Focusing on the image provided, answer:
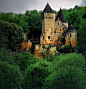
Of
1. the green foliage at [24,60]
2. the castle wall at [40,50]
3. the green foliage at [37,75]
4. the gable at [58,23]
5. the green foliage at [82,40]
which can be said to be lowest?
the green foliage at [37,75]

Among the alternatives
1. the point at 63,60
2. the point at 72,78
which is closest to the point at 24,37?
the point at 63,60

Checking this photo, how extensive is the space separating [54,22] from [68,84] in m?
18.5

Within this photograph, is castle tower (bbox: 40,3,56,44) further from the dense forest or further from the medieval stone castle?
the dense forest

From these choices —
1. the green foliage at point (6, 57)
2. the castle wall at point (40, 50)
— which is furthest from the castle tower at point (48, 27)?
the green foliage at point (6, 57)

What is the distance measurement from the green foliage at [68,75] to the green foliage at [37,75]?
1.23 metres

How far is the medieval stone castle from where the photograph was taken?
45375 mm

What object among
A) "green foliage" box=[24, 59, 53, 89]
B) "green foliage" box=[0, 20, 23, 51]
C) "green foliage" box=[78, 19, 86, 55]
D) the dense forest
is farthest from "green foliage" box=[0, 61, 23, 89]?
"green foliage" box=[0, 20, 23, 51]

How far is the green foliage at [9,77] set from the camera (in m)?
30.4

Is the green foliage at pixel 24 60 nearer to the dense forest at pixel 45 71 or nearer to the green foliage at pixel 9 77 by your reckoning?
the dense forest at pixel 45 71

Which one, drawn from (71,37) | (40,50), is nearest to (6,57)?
(40,50)

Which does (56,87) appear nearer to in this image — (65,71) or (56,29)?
(65,71)

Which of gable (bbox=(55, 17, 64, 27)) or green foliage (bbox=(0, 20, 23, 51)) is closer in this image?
green foliage (bbox=(0, 20, 23, 51))

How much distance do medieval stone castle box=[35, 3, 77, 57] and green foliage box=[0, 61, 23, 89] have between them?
45.4 feet

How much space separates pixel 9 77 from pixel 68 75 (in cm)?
660
